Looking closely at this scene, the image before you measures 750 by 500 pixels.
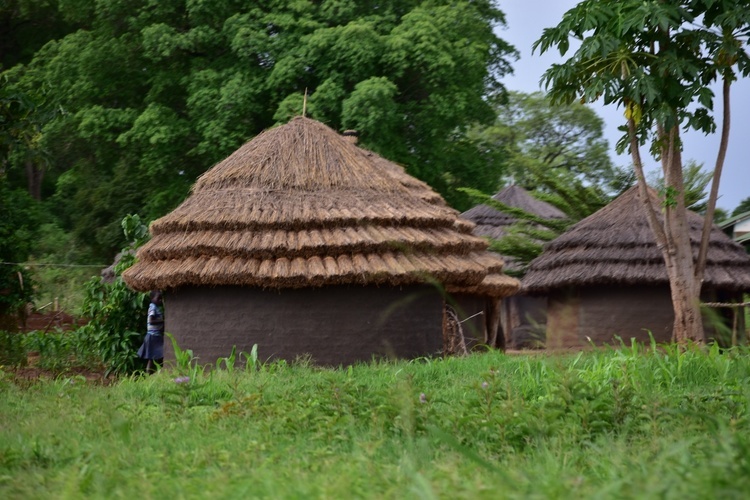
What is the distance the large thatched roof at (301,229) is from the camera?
1160cm

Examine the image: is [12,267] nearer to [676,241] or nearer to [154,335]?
[154,335]

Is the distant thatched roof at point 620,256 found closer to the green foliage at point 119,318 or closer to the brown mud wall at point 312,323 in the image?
the brown mud wall at point 312,323

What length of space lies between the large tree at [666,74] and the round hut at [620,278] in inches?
187

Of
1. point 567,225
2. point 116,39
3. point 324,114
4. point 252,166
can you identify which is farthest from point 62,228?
point 252,166

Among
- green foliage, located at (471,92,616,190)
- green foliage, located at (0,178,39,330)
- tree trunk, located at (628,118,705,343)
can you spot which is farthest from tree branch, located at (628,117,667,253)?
green foliage, located at (471,92,616,190)

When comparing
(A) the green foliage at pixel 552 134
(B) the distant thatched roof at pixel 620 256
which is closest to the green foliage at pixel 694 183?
(B) the distant thatched roof at pixel 620 256

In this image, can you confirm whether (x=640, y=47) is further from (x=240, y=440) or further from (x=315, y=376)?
(x=240, y=440)

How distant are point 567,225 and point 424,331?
29.9ft

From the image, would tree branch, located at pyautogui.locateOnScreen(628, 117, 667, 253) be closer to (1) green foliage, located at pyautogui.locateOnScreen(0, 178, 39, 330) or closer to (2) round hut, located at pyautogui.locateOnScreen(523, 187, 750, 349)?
(2) round hut, located at pyautogui.locateOnScreen(523, 187, 750, 349)

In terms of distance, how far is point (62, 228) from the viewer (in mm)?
29547

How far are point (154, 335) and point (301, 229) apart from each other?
287 cm

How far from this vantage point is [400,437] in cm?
593

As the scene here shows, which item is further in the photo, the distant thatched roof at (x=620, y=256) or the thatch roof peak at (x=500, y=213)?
the thatch roof peak at (x=500, y=213)

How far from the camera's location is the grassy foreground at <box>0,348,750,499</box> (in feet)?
13.4
